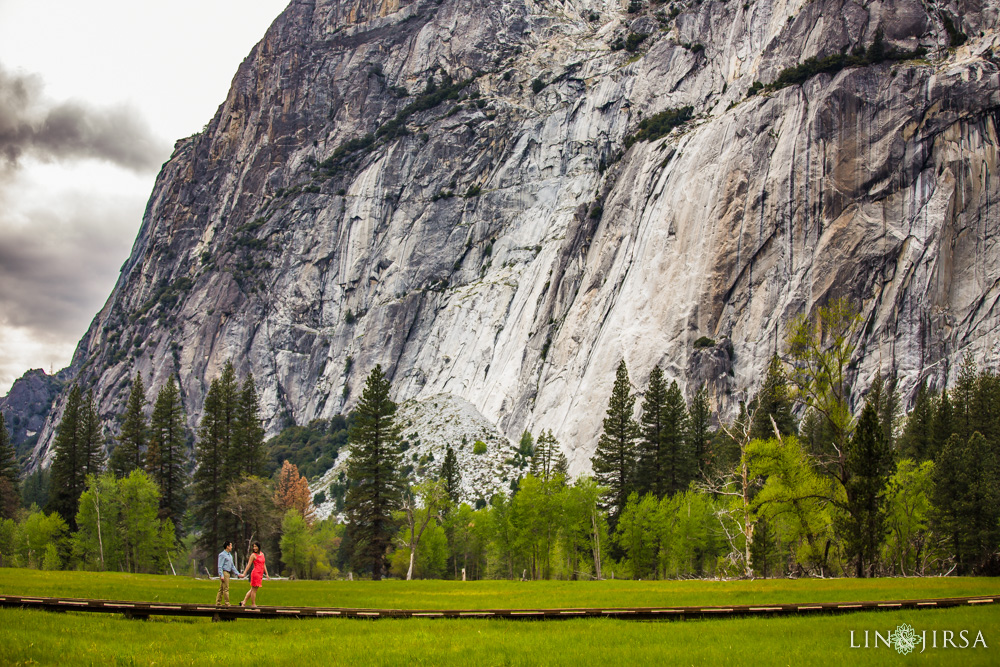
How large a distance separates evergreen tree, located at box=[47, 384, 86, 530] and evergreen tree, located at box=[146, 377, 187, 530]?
720 centimetres

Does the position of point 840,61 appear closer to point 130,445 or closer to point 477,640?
point 130,445

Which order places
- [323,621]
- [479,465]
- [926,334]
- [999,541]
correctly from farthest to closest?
[479,465]
[926,334]
[999,541]
[323,621]

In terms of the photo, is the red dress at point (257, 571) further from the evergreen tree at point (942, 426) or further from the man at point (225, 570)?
the evergreen tree at point (942, 426)

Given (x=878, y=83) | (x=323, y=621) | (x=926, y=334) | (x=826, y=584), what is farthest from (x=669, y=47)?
(x=323, y=621)

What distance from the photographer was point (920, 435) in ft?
189

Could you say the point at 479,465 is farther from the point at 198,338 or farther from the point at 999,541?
the point at 198,338

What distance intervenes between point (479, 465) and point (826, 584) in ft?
245

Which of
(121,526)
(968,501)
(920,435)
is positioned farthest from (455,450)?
(968,501)

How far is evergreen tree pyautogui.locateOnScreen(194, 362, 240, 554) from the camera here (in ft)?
179

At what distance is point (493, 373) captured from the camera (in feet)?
394

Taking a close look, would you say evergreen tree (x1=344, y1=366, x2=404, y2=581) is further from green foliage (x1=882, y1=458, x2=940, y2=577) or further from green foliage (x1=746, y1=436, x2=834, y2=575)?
green foliage (x1=882, y1=458, x2=940, y2=577)

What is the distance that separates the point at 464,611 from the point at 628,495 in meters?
39.1

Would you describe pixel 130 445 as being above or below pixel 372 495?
above

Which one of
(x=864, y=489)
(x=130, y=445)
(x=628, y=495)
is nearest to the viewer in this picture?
(x=864, y=489)
